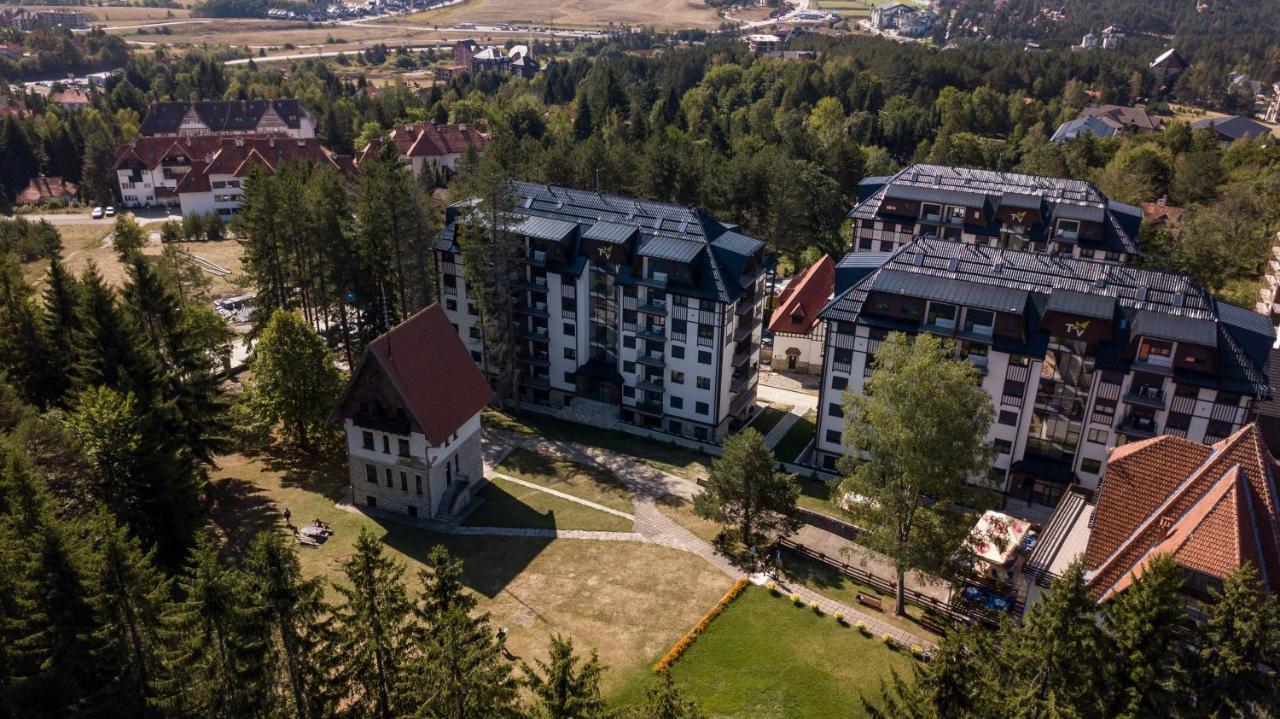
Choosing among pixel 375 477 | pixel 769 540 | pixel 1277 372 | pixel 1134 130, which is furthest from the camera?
pixel 1134 130

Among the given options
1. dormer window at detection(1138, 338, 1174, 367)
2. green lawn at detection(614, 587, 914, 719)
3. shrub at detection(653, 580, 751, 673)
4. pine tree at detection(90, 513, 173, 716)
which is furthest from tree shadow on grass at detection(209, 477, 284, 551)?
dormer window at detection(1138, 338, 1174, 367)

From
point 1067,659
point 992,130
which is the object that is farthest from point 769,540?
point 992,130

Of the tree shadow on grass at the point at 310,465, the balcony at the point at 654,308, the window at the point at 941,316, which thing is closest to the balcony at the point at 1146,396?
the window at the point at 941,316

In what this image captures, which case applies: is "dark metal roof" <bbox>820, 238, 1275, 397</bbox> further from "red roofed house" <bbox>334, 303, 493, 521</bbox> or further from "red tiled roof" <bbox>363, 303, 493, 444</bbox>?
"red roofed house" <bbox>334, 303, 493, 521</bbox>

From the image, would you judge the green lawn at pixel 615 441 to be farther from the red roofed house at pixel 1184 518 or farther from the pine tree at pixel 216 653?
the pine tree at pixel 216 653

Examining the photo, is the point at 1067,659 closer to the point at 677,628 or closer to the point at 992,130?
the point at 677,628

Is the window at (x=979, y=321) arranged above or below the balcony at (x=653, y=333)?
above
